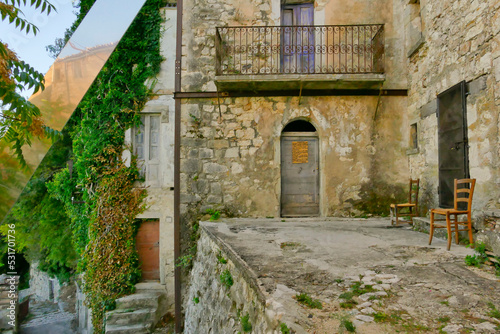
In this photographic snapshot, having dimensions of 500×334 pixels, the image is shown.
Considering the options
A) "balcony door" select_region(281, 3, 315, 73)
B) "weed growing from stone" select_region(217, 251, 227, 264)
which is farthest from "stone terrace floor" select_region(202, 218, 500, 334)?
"balcony door" select_region(281, 3, 315, 73)

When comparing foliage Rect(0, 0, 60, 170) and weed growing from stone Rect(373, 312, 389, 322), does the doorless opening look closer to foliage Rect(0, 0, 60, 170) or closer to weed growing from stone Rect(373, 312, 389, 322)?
weed growing from stone Rect(373, 312, 389, 322)

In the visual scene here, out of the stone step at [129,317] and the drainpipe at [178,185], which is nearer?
the drainpipe at [178,185]

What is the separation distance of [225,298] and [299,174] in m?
3.74

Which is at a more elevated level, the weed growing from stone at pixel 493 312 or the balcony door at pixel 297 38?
the balcony door at pixel 297 38

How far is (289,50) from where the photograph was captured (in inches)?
247

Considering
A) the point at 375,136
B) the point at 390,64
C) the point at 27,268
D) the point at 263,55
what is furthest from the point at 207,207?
the point at 27,268

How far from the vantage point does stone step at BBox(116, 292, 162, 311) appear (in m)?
6.54

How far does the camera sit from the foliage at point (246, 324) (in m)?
2.23

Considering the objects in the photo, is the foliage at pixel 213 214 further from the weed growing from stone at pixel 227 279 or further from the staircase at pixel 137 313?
the weed growing from stone at pixel 227 279

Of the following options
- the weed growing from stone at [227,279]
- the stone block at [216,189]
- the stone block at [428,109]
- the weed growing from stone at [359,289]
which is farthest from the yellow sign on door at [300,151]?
the weed growing from stone at [359,289]

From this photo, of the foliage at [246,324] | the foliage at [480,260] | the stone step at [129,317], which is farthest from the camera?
the stone step at [129,317]

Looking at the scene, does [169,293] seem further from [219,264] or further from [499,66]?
[499,66]

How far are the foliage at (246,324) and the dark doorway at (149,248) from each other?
5371 mm

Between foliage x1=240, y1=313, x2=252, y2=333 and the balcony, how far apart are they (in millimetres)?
4599
